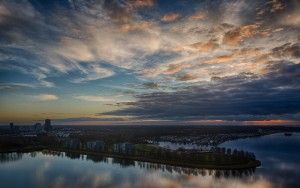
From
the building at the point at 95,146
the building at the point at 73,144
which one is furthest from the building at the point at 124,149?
the building at the point at 73,144

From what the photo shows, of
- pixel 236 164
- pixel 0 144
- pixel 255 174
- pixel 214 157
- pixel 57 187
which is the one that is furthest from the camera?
pixel 0 144

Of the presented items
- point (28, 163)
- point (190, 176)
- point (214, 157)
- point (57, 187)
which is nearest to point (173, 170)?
point (190, 176)

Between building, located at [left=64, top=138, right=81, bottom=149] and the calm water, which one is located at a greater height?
building, located at [left=64, top=138, right=81, bottom=149]

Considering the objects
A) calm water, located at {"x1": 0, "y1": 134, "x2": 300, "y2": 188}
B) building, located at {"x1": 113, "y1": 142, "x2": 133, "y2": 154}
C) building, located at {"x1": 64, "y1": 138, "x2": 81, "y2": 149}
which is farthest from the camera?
Answer: building, located at {"x1": 64, "y1": 138, "x2": 81, "y2": 149}

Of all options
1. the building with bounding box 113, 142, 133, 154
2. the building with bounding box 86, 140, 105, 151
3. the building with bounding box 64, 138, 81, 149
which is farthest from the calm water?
the building with bounding box 64, 138, 81, 149

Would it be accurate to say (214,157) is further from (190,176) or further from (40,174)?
(40,174)

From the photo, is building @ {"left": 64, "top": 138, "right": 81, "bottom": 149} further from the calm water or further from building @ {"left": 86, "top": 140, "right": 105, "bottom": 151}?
the calm water

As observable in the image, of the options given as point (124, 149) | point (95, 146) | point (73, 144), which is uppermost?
point (73, 144)

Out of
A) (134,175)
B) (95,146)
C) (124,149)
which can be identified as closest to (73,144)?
(95,146)

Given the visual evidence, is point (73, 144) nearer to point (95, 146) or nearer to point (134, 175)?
point (95, 146)

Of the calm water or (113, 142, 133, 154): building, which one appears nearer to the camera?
the calm water

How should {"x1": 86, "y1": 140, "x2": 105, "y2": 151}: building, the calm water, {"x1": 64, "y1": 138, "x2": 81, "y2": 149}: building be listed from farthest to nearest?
{"x1": 64, "y1": 138, "x2": 81, "y2": 149}: building
{"x1": 86, "y1": 140, "x2": 105, "y2": 151}: building
the calm water
